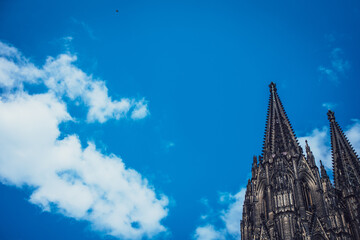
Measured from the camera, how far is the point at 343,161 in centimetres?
4169

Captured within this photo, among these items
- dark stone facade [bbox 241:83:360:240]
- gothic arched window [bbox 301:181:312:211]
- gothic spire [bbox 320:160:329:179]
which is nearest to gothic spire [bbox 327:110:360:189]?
dark stone facade [bbox 241:83:360:240]

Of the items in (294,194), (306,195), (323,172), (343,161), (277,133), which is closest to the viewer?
(294,194)

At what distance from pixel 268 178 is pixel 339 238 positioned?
7.66m

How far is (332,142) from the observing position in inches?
1785

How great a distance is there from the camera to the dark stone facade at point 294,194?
98.6 feet

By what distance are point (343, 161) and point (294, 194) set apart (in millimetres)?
12667

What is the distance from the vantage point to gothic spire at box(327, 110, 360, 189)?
39.4 meters

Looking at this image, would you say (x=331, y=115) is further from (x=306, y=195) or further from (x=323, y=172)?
(x=306, y=195)

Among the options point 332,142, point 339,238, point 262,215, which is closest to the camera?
point 339,238

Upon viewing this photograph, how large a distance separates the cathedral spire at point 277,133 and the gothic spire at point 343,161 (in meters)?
6.52

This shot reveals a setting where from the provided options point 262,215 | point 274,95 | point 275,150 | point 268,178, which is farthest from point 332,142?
point 262,215

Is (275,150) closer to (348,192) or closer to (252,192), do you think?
(252,192)

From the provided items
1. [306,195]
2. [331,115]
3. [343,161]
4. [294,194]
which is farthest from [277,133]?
[331,115]

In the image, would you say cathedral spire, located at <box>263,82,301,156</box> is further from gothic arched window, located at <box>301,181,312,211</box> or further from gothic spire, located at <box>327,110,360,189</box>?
gothic spire, located at <box>327,110,360,189</box>
